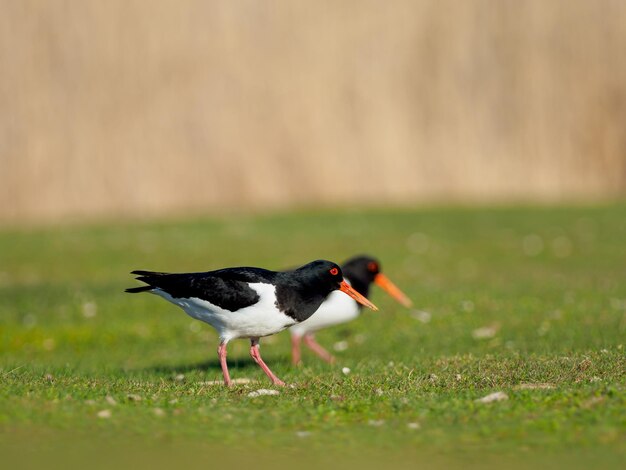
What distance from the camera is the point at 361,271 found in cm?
1406

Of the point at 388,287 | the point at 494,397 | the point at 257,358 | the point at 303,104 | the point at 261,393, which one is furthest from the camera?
the point at 303,104

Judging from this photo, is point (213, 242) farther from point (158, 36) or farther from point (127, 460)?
point (127, 460)

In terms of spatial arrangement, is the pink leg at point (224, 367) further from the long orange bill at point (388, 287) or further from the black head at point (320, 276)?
the long orange bill at point (388, 287)

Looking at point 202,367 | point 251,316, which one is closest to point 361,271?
point 202,367

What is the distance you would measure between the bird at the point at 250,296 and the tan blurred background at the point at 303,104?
54.9 ft

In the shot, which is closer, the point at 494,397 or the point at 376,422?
the point at 376,422

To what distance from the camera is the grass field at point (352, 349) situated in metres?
7.15

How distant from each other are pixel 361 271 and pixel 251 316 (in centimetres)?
471

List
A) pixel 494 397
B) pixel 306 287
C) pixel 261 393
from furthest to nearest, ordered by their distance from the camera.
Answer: pixel 306 287 → pixel 261 393 → pixel 494 397

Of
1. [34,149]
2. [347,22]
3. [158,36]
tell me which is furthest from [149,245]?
[347,22]

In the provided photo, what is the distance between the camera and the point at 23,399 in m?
7.91

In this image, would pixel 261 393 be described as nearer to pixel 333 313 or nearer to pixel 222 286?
pixel 222 286

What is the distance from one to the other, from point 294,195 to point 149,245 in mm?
6502

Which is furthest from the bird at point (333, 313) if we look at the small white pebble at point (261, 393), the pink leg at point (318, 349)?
the small white pebble at point (261, 393)
